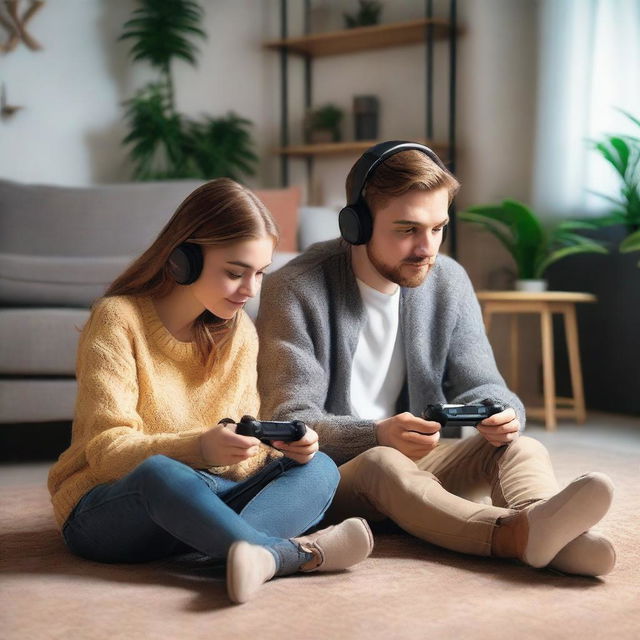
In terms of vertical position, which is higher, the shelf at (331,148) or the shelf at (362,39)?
the shelf at (362,39)

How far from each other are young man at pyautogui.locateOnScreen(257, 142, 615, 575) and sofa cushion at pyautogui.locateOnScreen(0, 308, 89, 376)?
895mm

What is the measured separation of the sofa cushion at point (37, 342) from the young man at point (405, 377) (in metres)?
0.90

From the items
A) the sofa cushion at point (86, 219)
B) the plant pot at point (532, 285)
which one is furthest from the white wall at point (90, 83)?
the plant pot at point (532, 285)

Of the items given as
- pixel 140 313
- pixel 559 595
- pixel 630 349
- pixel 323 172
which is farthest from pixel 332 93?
pixel 559 595

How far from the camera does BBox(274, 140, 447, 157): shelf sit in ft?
13.5

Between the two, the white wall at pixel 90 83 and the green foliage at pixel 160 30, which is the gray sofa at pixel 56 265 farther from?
the green foliage at pixel 160 30

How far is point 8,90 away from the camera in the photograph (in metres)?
4.00

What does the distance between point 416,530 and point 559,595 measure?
0.84 ft

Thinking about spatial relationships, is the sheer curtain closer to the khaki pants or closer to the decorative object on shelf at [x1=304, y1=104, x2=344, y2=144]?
the decorative object on shelf at [x1=304, y1=104, x2=344, y2=144]

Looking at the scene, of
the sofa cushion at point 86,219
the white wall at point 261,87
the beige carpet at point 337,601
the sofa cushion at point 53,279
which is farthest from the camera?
the white wall at point 261,87

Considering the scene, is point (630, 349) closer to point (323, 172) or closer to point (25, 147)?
point (323, 172)

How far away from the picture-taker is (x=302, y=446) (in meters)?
1.39

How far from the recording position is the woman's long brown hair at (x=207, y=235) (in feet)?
4.73

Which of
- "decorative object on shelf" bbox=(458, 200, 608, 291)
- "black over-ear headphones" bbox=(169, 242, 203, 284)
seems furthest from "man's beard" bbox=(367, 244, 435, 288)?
"decorative object on shelf" bbox=(458, 200, 608, 291)
